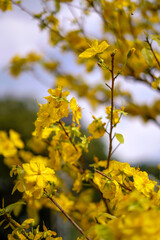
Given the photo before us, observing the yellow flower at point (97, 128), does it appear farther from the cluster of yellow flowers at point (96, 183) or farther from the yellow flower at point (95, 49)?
the yellow flower at point (95, 49)

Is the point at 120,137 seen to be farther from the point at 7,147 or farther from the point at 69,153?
the point at 7,147

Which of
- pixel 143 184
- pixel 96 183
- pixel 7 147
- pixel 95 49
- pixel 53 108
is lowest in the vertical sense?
pixel 7 147

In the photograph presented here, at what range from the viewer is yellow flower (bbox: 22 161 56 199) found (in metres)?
0.74

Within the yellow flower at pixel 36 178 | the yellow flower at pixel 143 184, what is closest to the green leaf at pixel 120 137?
the yellow flower at pixel 143 184

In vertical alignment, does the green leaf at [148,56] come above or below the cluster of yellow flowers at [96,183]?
above

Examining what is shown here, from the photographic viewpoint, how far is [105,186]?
767mm

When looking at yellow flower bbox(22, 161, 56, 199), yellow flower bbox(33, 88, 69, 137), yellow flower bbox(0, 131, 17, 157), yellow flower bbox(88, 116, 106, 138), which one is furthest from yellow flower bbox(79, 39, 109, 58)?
yellow flower bbox(0, 131, 17, 157)

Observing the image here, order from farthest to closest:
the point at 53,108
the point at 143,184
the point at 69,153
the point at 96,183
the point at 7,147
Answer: the point at 7,147 → the point at 69,153 → the point at 96,183 → the point at 53,108 → the point at 143,184

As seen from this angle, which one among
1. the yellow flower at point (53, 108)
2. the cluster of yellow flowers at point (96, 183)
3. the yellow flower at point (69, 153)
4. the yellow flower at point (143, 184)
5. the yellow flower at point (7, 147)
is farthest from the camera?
the yellow flower at point (7, 147)

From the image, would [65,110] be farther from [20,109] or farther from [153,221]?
[20,109]

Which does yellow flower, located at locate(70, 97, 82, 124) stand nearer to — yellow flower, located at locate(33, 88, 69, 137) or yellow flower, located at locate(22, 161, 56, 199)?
yellow flower, located at locate(33, 88, 69, 137)

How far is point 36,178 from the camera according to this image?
0.75 meters

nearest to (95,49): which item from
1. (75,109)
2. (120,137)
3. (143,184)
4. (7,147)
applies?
(75,109)

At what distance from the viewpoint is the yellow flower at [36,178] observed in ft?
2.42
